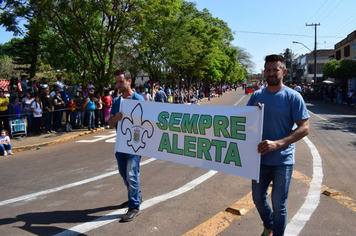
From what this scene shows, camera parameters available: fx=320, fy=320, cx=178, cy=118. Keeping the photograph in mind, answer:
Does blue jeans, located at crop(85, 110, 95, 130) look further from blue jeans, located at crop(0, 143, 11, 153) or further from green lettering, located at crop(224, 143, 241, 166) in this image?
green lettering, located at crop(224, 143, 241, 166)

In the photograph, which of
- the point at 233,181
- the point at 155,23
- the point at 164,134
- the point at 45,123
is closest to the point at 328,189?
the point at 233,181

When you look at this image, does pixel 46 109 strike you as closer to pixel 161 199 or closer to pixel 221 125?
pixel 161 199

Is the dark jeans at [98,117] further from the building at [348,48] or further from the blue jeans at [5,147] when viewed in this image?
the building at [348,48]

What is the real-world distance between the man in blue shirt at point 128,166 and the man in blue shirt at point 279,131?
1985mm

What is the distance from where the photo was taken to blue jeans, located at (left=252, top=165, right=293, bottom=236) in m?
3.48

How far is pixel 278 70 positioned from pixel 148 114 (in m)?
2.18

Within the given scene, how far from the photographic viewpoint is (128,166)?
4.79m

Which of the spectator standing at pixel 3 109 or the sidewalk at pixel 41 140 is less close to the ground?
the spectator standing at pixel 3 109

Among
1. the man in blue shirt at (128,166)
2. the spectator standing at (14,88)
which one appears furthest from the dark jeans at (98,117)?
the man in blue shirt at (128,166)

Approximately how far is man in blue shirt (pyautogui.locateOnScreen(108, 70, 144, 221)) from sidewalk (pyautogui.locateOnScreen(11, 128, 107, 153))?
7.91 meters

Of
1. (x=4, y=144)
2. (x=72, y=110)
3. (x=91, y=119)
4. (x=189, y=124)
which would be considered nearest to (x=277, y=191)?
(x=189, y=124)

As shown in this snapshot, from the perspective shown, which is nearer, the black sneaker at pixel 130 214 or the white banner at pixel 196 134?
the white banner at pixel 196 134

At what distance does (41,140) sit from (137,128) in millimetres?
9140

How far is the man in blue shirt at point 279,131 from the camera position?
3.39 m
